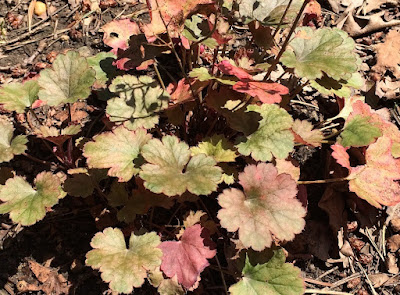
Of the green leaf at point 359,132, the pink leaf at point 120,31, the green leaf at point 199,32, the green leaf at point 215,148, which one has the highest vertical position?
the green leaf at point 199,32

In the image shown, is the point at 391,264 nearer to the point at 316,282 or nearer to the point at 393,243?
the point at 393,243

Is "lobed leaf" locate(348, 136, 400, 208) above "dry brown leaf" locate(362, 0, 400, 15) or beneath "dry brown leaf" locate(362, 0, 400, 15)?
beneath

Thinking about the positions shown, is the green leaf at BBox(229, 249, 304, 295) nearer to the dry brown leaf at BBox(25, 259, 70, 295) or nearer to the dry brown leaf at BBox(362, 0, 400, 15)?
the dry brown leaf at BBox(25, 259, 70, 295)

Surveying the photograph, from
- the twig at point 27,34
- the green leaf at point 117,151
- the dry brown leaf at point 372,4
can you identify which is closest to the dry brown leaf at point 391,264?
the green leaf at point 117,151

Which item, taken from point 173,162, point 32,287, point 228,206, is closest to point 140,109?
point 173,162

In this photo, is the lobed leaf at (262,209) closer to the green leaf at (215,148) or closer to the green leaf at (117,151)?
the green leaf at (215,148)

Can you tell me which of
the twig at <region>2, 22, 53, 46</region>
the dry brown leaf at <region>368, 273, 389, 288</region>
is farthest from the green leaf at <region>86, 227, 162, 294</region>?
the twig at <region>2, 22, 53, 46</region>

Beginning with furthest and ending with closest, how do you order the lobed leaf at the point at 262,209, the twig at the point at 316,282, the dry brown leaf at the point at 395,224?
the dry brown leaf at the point at 395,224 → the twig at the point at 316,282 → the lobed leaf at the point at 262,209
